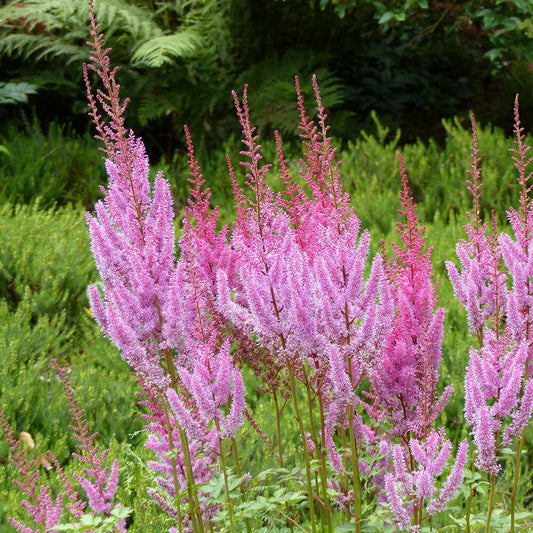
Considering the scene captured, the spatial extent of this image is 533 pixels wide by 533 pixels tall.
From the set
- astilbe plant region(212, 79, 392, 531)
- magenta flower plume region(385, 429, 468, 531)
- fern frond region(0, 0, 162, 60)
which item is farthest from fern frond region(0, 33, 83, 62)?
magenta flower plume region(385, 429, 468, 531)

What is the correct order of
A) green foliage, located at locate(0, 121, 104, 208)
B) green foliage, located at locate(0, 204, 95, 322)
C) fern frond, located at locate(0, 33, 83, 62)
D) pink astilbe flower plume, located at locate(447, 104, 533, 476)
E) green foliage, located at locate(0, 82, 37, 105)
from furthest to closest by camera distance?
fern frond, located at locate(0, 33, 83, 62) < green foliage, located at locate(0, 82, 37, 105) < green foliage, located at locate(0, 121, 104, 208) < green foliage, located at locate(0, 204, 95, 322) < pink astilbe flower plume, located at locate(447, 104, 533, 476)

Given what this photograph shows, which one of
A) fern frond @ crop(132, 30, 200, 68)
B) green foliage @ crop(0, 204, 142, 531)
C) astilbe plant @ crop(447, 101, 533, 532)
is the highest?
fern frond @ crop(132, 30, 200, 68)

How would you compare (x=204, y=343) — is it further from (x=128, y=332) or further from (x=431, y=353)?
(x=431, y=353)

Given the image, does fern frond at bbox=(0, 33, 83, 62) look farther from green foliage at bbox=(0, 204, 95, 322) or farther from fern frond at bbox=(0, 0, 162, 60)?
green foliage at bbox=(0, 204, 95, 322)

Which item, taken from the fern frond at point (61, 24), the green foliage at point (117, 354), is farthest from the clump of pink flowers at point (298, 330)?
the fern frond at point (61, 24)

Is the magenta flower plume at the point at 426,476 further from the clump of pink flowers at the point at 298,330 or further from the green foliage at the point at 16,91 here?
the green foliage at the point at 16,91

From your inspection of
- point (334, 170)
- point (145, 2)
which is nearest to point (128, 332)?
point (334, 170)

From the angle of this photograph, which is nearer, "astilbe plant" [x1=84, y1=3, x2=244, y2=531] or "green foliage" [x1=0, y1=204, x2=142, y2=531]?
"astilbe plant" [x1=84, y1=3, x2=244, y2=531]

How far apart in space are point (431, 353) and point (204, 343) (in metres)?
0.57

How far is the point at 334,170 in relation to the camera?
169 centimetres

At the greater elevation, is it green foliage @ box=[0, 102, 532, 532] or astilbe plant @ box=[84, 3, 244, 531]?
astilbe plant @ box=[84, 3, 244, 531]

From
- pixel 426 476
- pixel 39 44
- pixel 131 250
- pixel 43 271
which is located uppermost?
pixel 39 44

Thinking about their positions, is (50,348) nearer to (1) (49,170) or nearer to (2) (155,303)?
(2) (155,303)

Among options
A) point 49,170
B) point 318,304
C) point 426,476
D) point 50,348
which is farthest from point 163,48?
point 426,476
